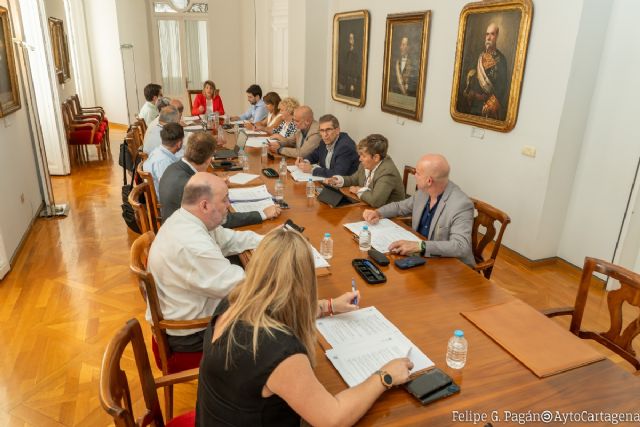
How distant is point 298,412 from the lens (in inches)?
50.6

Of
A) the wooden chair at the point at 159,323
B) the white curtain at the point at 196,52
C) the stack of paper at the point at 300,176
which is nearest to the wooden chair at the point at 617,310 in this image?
the wooden chair at the point at 159,323

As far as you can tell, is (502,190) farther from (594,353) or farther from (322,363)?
(322,363)

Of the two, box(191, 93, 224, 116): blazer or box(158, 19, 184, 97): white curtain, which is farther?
box(158, 19, 184, 97): white curtain

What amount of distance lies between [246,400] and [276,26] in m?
8.98

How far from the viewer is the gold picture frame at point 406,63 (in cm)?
551

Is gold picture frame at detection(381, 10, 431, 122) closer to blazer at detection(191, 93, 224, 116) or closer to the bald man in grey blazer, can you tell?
the bald man in grey blazer

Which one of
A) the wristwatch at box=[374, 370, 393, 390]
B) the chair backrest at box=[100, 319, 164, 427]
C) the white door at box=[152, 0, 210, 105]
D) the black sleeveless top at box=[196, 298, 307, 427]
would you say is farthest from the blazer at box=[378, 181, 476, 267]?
the white door at box=[152, 0, 210, 105]

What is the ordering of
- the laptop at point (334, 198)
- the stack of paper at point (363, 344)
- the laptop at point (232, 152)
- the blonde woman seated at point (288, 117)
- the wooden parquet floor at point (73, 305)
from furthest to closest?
the blonde woman seated at point (288, 117) < the laptop at point (232, 152) < the laptop at point (334, 198) < the wooden parquet floor at point (73, 305) < the stack of paper at point (363, 344)

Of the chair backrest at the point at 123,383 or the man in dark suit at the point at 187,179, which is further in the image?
the man in dark suit at the point at 187,179

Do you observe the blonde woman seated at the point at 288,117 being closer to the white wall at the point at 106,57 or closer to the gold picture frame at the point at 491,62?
the gold picture frame at the point at 491,62

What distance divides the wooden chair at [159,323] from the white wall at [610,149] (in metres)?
3.65

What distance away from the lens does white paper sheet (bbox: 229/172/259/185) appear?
13.0ft

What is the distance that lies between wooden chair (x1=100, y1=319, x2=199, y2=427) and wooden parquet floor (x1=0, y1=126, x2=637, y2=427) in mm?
1016

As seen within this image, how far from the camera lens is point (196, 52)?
10.8m
